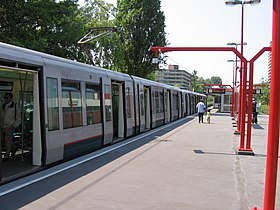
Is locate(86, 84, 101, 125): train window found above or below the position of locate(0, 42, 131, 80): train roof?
below

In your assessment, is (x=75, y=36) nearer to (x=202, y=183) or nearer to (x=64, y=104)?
(x=64, y=104)

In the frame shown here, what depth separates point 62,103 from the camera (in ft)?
29.5

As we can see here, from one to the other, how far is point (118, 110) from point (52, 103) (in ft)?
19.9

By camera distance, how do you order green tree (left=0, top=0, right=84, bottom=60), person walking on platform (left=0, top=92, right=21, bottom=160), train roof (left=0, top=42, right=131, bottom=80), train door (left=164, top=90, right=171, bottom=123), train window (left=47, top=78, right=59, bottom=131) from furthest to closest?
train door (left=164, top=90, right=171, bottom=123) → green tree (left=0, top=0, right=84, bottom=60) → person walking on platform (left=0, top=92, right=21, bottom=160) → train window (left=47, top=78, right=59, bottom=131) → train roof (left=0, top=42, right=131, bottom=80)

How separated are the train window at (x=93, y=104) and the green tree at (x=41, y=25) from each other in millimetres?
7548

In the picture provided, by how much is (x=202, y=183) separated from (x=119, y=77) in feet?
23.7

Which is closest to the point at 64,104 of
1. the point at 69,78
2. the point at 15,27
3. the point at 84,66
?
the point at 69,78

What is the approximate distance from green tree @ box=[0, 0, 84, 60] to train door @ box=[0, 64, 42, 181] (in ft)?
23.4

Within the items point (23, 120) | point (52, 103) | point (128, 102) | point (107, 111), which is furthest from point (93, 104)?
point (128, 102)

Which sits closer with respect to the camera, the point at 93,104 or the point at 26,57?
the point at 26,57

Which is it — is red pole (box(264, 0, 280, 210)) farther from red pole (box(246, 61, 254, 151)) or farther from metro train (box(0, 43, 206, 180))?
red pole (box(246, 61, 254, 151))

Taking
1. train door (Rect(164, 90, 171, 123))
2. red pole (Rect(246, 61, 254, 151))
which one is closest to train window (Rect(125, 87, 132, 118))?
red pole (Rect(246, 61, 254, 151))

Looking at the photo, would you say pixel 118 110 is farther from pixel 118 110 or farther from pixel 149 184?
pixel 149 184

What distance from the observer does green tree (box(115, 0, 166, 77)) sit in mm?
37312
